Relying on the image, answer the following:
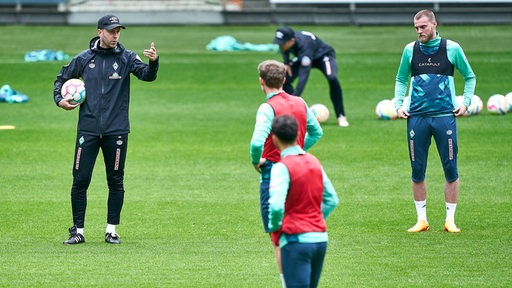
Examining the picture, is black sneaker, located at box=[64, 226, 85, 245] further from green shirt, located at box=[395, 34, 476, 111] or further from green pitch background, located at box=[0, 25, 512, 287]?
green shirt, located at box=[395, 34, 476, 111]

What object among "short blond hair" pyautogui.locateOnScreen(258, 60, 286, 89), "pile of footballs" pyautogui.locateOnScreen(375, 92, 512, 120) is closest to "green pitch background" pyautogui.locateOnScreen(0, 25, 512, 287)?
"pile of footballs" pyautogui.locateOnScreen(375, 92, 512, 120)

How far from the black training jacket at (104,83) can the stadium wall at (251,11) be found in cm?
3332

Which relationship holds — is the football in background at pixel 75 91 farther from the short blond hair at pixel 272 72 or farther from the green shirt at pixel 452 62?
the green shirt at pixel 452 62

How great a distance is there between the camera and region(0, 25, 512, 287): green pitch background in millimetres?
11117

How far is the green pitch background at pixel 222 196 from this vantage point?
11.1m

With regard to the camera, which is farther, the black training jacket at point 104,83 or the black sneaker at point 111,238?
the black sneaker at point 111,238

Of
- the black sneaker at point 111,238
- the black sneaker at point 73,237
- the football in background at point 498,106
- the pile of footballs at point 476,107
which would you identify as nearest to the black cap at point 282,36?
the pile of footballs at point 476,107

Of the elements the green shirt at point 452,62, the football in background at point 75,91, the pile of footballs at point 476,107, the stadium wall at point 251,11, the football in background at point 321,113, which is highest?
the green shirt at point 452,62

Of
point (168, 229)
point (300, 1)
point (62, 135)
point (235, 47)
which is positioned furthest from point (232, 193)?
point (300, 1)

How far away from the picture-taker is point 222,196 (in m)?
16.1

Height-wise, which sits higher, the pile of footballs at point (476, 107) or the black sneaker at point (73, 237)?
the black sneaker at point (73, 237)

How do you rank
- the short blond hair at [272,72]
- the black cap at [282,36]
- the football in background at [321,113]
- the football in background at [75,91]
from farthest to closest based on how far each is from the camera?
the football in background at [321,113] → the black cap at [282,36] → the football in background at [75,91] → the short blond hair at [272,72]

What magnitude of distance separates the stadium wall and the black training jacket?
109 ft

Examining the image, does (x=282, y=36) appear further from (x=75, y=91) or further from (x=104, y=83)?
(x=75, y=91)
